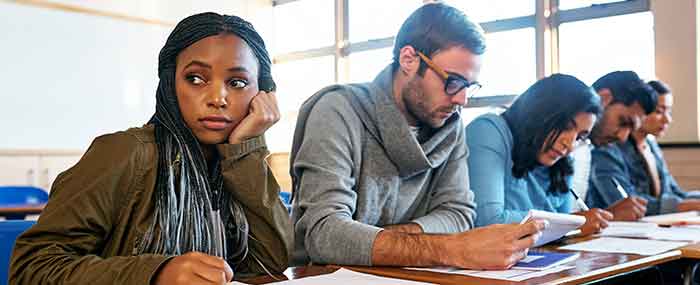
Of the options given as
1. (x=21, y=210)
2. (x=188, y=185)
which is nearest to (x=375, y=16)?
(x=21, y=210)

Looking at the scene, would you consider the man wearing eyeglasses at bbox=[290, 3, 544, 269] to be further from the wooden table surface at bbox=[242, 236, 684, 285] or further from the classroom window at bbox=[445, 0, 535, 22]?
the classroom window at bbox=[445, 0, 535, 22]

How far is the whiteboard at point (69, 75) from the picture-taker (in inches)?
239

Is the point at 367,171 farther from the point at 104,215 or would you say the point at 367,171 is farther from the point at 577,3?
the point at 577,3

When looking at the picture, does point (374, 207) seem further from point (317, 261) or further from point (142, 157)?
point (142, 157)

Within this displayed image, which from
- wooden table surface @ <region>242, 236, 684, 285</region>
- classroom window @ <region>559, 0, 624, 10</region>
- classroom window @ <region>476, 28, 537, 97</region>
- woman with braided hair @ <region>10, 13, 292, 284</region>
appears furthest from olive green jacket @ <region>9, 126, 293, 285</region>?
classroom window @ <region>476, 28, 537, 97</region>

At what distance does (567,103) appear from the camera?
2422 mm

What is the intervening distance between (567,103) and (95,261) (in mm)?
1695

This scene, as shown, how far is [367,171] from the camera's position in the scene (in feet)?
6.17

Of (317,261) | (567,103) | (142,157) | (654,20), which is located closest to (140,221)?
(142,157)

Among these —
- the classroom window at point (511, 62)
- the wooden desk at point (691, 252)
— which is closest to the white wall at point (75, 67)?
the classroom window at point (511, 62)

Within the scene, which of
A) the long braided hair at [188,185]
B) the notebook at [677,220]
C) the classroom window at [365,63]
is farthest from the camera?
the classroom window at [365,63]

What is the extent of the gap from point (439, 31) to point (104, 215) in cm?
104

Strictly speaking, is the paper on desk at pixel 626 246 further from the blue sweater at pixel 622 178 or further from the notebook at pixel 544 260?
the blue sweater at pixel 622 178

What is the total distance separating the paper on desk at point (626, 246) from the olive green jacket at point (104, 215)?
3.08 feet
